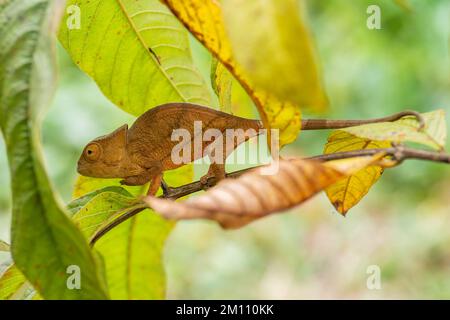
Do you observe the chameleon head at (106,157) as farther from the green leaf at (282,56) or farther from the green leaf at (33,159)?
the green leaf at (282,56)

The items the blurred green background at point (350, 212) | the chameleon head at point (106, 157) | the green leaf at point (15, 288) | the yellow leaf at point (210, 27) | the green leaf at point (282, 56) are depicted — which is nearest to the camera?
the green leaf at point (282, 56)

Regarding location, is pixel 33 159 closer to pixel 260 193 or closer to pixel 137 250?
pixel 260 193

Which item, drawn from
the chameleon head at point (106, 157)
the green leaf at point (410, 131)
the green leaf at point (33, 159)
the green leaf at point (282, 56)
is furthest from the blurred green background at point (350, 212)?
the green leaf at point (282, 56)

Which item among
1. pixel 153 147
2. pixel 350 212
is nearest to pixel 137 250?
pixel 153 147

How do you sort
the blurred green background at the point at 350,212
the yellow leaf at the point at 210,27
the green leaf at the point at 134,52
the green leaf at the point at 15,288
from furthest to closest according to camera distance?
the blurred green background at the point at 350,212, the green leaf at the point at 134,52, the green leaf at the point at 15,288, the yellow leaf at the point at 210,27

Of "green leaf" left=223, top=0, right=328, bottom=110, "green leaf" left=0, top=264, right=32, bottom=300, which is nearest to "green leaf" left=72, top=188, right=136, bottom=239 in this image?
"green leaf" left=0, top=264, right=32, bottom=300

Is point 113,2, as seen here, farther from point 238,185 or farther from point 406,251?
point 406,251
